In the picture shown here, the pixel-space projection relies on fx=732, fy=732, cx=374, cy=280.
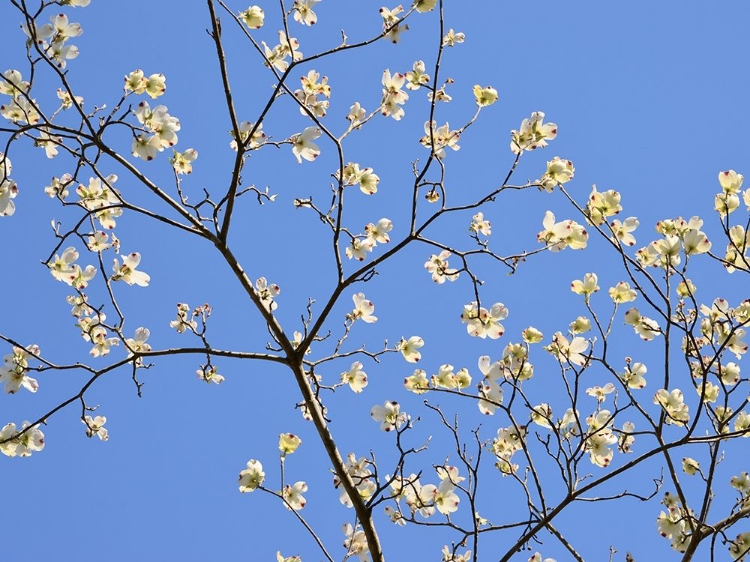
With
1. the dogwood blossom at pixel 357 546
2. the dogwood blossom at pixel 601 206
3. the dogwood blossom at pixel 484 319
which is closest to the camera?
the dogwood blossom at pixel 601 206

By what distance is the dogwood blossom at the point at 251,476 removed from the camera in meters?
2.86

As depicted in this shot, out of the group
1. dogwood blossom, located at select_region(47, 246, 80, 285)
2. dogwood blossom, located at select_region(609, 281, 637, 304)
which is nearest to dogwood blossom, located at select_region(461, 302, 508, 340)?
dogwood blossom, located at select_region(609, 281, 637, 304)

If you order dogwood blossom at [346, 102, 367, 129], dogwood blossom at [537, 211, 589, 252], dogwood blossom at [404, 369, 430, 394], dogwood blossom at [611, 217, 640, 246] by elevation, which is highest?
dogwood blossom at [346, 102, 367, 129]

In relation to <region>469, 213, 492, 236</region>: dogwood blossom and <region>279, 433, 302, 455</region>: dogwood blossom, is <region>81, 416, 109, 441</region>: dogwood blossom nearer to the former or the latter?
<region>279, 433, 302, 455</region>: dogwood blossom

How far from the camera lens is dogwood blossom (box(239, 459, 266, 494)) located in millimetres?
2855

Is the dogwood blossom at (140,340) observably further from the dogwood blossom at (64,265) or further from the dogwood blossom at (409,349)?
the dogwood blossom at (409,349)

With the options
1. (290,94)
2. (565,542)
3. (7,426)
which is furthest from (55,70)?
(565,542)

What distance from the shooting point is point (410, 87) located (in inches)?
123

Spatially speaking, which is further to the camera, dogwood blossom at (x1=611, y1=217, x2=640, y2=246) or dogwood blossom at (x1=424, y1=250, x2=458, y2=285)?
dogwood blossom at (x1=424, y1=250, x2=458, y2=285)

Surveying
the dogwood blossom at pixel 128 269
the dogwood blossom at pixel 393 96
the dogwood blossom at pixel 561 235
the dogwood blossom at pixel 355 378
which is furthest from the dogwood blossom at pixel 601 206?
the dogwood blossom at pixel 128 269

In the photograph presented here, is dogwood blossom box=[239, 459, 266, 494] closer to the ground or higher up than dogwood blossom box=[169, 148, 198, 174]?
closer to the ground

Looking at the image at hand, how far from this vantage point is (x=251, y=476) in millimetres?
2865

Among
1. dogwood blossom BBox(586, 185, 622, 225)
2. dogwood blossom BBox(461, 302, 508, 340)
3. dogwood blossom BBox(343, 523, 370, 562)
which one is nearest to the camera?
→ dogwood blossom BBox(586, 185, 622, 225)

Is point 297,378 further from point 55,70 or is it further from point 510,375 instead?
point 55,70
